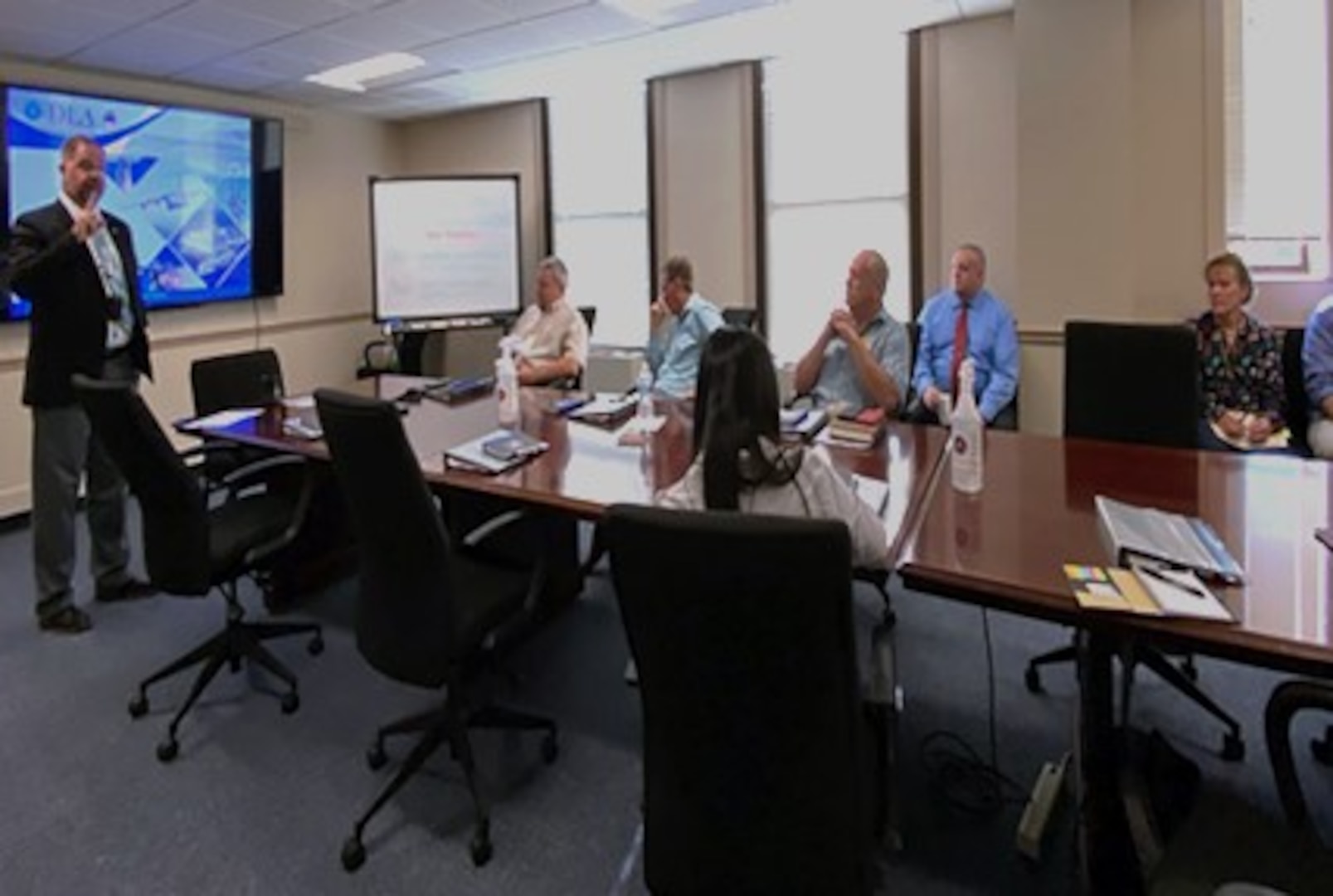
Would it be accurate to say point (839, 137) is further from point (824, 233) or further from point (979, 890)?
point (979, 890)

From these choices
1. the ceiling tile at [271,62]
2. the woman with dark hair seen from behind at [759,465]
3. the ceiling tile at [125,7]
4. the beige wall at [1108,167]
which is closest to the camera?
the woman with dark hair seen from behind at [759,465]

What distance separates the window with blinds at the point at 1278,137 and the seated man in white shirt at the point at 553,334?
3085mm

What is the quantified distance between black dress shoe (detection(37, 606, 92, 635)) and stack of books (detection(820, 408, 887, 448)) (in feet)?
9.30

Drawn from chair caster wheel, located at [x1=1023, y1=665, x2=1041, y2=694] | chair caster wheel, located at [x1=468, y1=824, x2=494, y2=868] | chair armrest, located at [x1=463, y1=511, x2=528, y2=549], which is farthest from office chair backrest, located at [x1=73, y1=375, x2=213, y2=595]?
chair caster wheel, located at [x1=1023, y1=665, x2=1041, y2=694]

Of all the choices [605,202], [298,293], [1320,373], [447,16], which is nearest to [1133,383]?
[1320,373]

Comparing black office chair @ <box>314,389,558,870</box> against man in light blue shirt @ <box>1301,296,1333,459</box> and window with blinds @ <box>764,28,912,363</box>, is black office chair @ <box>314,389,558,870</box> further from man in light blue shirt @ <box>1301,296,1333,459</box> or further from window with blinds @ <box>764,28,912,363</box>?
window with blinds @ <box>764,28,912,363</box>

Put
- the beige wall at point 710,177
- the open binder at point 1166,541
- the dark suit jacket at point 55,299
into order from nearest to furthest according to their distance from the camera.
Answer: the open binder at point 1166,541 < the dark suit jacket at point 55,299 < the beige wall at point 710,177

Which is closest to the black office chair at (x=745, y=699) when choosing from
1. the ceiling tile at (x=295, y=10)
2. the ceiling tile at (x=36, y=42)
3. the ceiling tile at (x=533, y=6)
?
the ceiling tile at (x=533, y=6)

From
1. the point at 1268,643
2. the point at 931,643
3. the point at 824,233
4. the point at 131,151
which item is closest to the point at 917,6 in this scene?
the point at 824,233

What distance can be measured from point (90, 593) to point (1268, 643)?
410 centimetres

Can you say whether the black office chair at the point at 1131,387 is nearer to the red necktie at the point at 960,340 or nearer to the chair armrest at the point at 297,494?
the red necktie at the point at 960,340

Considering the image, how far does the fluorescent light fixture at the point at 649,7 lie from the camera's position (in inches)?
160

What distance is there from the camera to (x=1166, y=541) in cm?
162

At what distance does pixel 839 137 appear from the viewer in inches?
205
